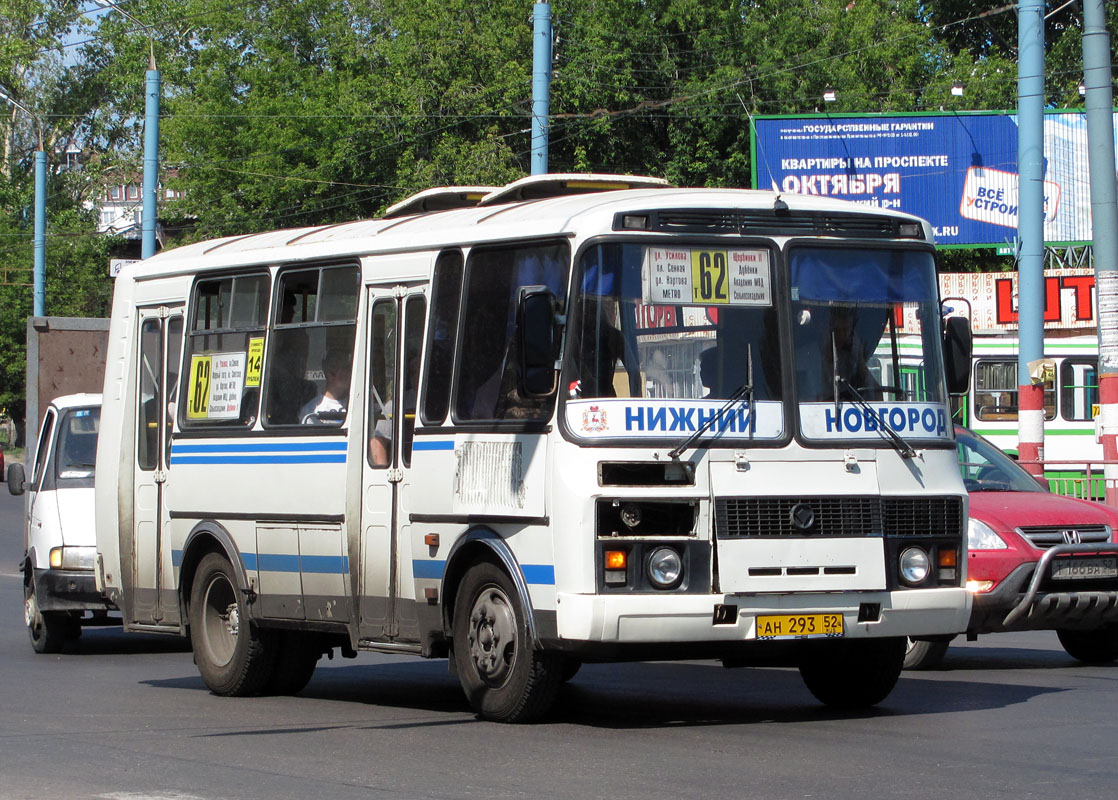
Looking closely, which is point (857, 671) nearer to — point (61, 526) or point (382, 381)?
point (382, 381)

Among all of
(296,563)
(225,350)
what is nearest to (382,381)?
(296,563)

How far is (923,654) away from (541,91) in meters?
12.7

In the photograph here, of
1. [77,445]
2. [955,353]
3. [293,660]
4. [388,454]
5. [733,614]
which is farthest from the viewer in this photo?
[77,445]

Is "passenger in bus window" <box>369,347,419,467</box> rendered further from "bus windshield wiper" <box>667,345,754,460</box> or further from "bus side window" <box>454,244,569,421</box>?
"bus windshield wiper" <box>667,345,754,460</box>

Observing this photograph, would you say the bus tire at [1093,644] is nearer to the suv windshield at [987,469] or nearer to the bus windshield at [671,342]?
the suv windshield at [987,469]

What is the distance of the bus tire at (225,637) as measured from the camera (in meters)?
11.5

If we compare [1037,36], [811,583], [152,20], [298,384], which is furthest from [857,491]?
[152,20]

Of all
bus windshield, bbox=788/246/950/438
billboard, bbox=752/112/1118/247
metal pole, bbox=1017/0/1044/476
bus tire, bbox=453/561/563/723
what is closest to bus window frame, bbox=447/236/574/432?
bus tire, bbox=453/561/563/723

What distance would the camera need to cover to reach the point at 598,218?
30.0 ft

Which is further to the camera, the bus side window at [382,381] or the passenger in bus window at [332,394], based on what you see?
the passenger in bus window at [332,394]

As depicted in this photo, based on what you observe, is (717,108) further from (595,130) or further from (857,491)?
(857,491)

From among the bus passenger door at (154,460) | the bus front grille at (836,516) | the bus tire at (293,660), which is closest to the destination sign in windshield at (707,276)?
the bus front grille at (836,516)

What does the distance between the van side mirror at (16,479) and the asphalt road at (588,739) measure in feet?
9.37

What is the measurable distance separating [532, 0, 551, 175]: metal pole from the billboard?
14.3 metres
